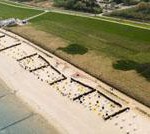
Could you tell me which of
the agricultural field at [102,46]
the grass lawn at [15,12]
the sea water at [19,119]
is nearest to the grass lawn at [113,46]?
the agricultural field at [102,46]

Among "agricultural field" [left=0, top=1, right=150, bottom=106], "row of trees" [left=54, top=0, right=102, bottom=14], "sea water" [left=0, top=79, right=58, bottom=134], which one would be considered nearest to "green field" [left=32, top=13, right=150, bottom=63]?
"agricultural field" [left=0, top=1, right=150, bottom=106]

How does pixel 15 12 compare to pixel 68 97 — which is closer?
pixel 68 97

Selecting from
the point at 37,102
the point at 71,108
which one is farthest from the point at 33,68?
the point at 71,108

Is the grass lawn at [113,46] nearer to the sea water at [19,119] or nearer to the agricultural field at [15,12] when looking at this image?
the agricultural field at [15,12]

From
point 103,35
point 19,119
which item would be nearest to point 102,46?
point 103,35

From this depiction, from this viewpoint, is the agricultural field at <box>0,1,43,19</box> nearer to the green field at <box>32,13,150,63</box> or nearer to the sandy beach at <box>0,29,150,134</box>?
the green field at <box>32,13,150,63</box>

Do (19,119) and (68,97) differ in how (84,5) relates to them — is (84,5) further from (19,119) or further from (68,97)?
(19,119)
